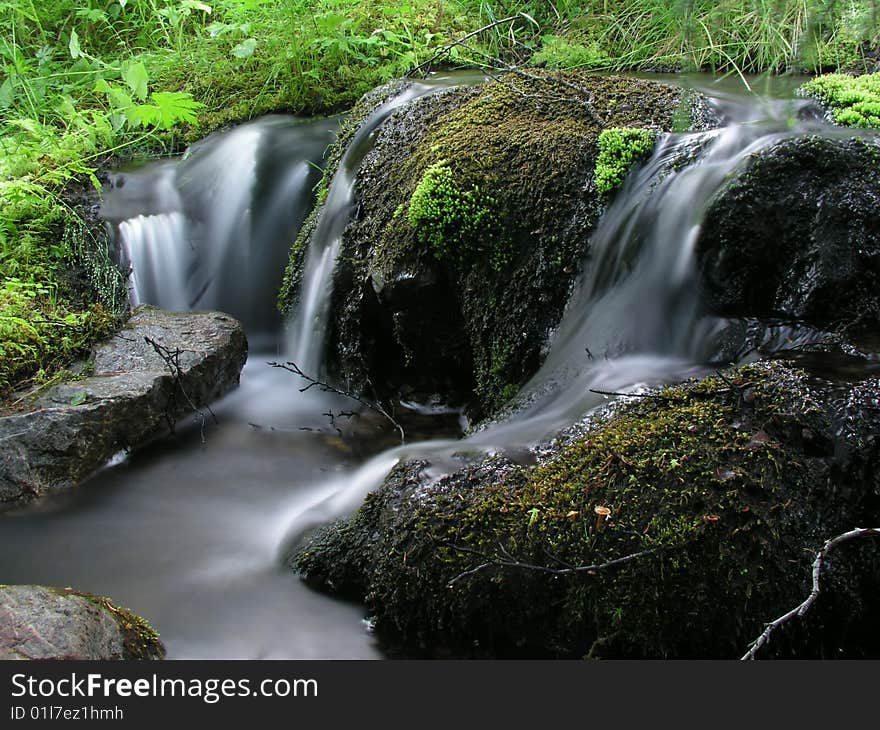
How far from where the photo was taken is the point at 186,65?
677cm

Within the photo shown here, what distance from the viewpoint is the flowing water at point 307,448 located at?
110 inches

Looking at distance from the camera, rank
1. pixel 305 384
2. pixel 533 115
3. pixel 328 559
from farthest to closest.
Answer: pixel 305 384
pixel 533 115
pixel 328 559

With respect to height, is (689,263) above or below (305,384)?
above

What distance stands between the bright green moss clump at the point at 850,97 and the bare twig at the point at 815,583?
6.65 feet

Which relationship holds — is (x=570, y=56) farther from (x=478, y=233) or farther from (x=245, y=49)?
(x=245, y=49)

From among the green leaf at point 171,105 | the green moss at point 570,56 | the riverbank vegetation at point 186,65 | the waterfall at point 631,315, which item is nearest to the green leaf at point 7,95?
the riverbank vegetation at point 186,65

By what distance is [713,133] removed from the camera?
11.5ft

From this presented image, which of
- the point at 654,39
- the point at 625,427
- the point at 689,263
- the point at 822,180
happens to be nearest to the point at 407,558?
the point at 625,427

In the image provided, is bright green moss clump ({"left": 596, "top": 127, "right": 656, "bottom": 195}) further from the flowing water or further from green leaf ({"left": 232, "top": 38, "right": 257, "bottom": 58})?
green leaf ({"left": 232, "top": 38, "right": 257, "bottom": 58})

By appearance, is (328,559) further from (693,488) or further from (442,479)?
(693,488)

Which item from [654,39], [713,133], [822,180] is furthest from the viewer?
[654,39]

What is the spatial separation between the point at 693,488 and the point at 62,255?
3.91 metres

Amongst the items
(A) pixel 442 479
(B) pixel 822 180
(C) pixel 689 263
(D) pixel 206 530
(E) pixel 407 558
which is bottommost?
(D) pixel 206 530

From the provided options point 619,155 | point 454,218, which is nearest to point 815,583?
point 619,155
